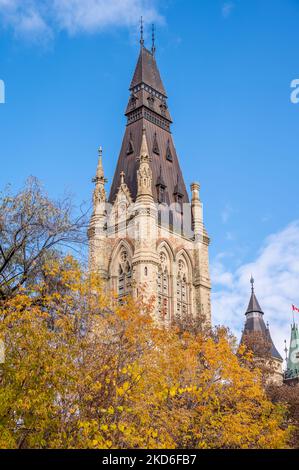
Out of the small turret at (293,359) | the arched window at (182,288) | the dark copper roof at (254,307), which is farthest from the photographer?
the small turret at (293,359)

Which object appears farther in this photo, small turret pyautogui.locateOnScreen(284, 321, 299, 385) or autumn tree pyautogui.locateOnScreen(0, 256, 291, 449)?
small turret pyautogui.locateOnScreen(284, 321, 299, 385)

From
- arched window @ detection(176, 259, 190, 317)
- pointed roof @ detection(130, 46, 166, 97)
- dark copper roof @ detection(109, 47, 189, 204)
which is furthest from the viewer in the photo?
pointed roof @ detection(130, 46, 166, 97)

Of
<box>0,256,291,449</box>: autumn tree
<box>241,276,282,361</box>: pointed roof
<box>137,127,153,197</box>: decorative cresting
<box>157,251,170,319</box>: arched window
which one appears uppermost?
<box>137,127,153,197</box>: decorative cresting

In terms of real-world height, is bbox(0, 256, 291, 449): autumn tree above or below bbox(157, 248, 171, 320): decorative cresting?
below

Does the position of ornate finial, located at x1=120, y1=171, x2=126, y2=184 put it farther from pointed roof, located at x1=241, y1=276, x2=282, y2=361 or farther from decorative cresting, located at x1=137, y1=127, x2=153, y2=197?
pointed roof, located at x1=241, y1=276, x2=282, y2=361

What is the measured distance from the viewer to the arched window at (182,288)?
60.2 m

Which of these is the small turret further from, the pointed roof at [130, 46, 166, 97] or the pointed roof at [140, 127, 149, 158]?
the pointed roof at [130, 46, 166, 97]

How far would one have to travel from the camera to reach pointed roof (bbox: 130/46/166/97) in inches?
2694

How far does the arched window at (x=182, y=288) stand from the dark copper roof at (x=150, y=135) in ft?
20.9

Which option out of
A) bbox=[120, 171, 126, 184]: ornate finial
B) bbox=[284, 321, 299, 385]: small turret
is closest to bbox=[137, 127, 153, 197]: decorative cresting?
bbox=[120, 171, 126, 184]: ornate finial

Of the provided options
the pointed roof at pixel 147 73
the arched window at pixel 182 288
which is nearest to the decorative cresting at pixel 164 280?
the arched window at pixel 182 288

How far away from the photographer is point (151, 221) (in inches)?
2308

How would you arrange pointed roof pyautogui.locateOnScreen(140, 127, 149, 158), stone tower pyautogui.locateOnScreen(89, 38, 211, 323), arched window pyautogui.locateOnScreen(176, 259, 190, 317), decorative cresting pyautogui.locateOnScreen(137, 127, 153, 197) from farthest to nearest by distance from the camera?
pointed roof pyautogui.locateOnScreen(140, 127, 149, 158) → arched window pyautogui.locateOnScreen(176, 259, 190, 317) → decorative cresting pyautogui.locateOnScreen(137, 127, 153, 197) → stone tower pyautogui.locateOnScreen(89, 38, 211, 323)

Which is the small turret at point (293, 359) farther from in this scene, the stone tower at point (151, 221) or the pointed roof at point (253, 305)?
the stone tower at point (151, 221)
